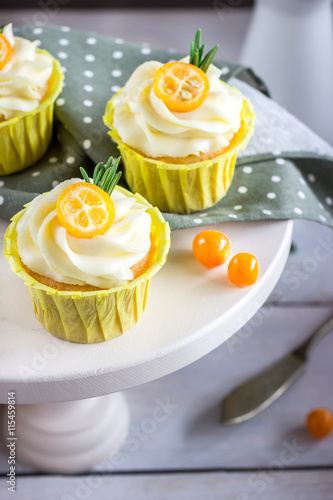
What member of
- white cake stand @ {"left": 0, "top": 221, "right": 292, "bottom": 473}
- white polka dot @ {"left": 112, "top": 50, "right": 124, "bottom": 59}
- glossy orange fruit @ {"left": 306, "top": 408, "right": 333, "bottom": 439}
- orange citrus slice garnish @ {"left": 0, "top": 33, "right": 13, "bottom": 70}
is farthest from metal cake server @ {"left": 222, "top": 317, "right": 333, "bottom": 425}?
orange citrus slice garnish @ {"left": 0, "top": 33, "right": 13, "bottom": 70}

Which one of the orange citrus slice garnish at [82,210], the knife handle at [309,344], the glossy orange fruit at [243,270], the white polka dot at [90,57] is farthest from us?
the knife handle at [309,344]

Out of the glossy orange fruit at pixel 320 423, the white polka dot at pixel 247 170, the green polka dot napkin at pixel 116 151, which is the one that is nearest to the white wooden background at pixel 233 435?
the glossy orange fruit at pixel 320 423

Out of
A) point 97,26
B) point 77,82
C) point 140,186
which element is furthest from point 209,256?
point 97,26

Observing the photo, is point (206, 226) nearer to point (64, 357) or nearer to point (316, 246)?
point (64, 357)

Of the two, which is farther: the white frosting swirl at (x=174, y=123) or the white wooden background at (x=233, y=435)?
the white wooden background at (x=233, y=435)

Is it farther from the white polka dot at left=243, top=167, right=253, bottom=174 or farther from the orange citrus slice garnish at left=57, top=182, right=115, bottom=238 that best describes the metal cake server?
the orange citrus slice garnish at left=57, top=182, right=115, bottom=238

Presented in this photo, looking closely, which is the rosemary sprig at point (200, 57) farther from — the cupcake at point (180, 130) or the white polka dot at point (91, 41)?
the white polka dot at point (91, 41)

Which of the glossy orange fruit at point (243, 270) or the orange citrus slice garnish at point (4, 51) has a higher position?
the orange citrus slice garnish at point (4, 51)
